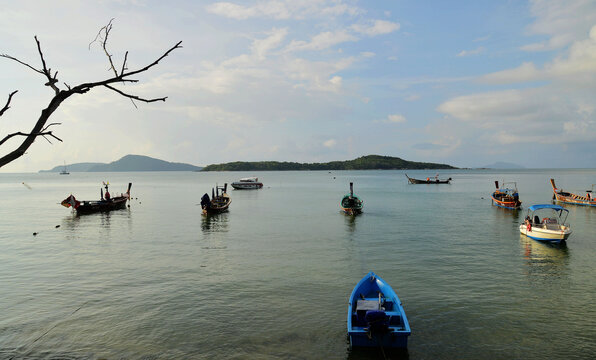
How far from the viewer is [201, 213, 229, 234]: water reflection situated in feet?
149

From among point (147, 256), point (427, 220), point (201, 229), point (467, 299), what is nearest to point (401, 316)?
point (467, 299)

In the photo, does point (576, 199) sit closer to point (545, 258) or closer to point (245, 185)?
point (545, 258)

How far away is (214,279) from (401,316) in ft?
43.1

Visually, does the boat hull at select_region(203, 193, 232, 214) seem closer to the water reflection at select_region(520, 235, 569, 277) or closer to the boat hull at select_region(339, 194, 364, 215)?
the boat hull at select_region(339, 194, 364, 215)

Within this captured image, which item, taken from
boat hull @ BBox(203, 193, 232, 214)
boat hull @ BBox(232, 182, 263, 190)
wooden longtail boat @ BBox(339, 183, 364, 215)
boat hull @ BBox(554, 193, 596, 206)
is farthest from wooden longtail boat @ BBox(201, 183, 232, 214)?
boat hull @ BBox(232, 182, 263, 190)

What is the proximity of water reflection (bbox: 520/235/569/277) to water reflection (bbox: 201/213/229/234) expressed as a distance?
3107cm

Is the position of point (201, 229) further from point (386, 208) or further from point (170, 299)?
point (386, 208)

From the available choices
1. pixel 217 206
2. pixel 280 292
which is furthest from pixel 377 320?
pixel 217 206

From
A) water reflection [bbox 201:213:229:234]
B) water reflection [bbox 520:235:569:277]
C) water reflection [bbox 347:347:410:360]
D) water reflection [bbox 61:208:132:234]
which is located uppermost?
water reflection [bbox 61:208:132:234]

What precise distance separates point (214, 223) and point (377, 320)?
39.2m

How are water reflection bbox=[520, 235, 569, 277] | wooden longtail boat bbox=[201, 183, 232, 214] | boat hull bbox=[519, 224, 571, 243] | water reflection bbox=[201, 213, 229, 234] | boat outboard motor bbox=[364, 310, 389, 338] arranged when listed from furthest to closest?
wooden longtail boat bbox=[201, 183, 232, 214], water reflection bbox=[201, 213, 229, 234], boat hull bbox=[519, 224, 571, 243], water reflection bbox=[520, 235, 569, 277], boat outboard motor bbox=[364, 310, 389, 338]

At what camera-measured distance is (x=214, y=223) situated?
166 feet

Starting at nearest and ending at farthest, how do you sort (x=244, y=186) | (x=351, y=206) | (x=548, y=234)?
(x=548, y=234) → (x=351, y=206) → (x=244, y=186)

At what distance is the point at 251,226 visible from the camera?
158 ft
